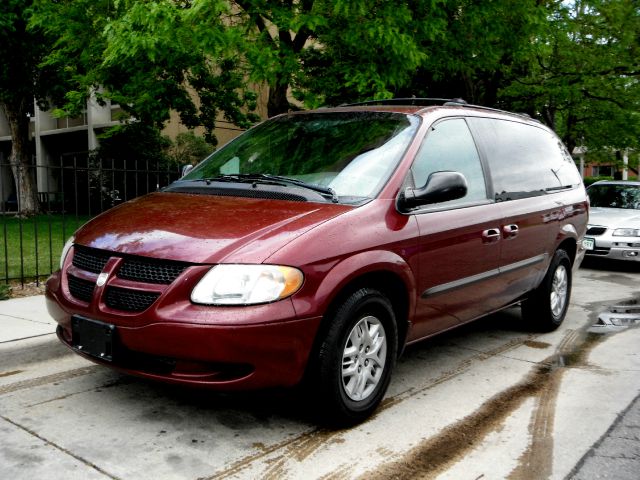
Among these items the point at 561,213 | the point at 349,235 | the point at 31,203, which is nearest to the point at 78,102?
the point at 31,203

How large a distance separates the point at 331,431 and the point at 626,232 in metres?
8.94

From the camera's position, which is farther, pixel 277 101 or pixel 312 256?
pixel 277 101

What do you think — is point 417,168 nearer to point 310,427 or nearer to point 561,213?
point 310,427

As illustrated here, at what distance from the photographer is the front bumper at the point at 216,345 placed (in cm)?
321

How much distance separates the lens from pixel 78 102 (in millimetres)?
14531

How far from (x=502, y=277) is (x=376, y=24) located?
178 inches

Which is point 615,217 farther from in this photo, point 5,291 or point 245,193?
point 5,291

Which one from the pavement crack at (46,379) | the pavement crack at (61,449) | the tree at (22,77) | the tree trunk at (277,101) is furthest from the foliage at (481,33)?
the tree at (22,77)

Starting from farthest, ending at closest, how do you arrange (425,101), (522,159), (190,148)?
(190,148)
(522,159)
(425,101)

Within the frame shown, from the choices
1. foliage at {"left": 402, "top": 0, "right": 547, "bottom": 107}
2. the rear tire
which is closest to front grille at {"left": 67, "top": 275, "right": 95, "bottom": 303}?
the rear tire

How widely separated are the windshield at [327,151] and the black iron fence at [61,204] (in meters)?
2.17

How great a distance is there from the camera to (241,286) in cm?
328

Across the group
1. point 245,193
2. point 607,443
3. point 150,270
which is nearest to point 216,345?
point 150,270

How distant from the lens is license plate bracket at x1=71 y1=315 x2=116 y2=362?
3451mm
